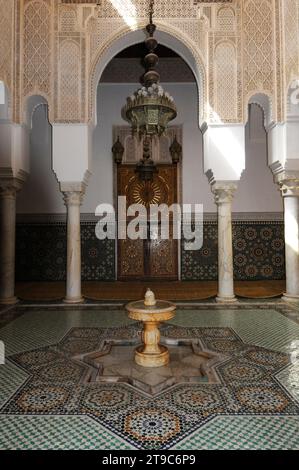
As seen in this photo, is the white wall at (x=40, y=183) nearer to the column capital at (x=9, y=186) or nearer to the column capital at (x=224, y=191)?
the column capital at (x=9, y=186)

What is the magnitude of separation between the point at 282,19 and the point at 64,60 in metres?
3.07

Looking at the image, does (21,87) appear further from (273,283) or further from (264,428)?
(273,283)

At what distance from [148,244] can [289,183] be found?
323 cm

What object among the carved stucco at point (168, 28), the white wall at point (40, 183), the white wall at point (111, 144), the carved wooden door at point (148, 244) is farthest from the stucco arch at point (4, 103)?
the carved wooden door at point (148, 244)

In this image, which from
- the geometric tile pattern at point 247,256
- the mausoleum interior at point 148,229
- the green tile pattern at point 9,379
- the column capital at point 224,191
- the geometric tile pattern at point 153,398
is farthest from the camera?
the geometric tile pattern at point 247,256

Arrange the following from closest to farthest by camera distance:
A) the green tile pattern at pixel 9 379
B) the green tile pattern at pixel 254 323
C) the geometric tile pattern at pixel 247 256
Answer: the green tile pattern at pixel 9 379 < the green tile pattern at pixel 254 323 < the geometric tile pattern at pixel 247 256

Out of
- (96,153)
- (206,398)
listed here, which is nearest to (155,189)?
(96,153)

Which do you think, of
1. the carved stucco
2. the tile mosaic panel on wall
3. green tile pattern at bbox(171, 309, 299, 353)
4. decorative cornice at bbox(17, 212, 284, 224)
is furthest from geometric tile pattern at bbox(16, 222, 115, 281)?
green tile pattern at bbox(171, 309, 299, 353)

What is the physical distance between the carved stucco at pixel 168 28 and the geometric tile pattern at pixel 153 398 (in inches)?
136

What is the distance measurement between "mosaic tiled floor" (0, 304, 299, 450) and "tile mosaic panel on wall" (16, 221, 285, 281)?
3838mm

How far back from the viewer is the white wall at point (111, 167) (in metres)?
7.55

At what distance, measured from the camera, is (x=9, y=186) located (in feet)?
17.1

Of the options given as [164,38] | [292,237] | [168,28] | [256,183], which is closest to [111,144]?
[164,38]

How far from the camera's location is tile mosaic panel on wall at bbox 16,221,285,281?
7457 mm
